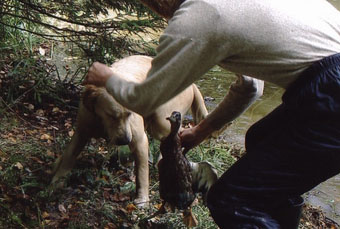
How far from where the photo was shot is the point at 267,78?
261 centimetres

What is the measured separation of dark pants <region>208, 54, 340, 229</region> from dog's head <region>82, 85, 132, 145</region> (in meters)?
1.34

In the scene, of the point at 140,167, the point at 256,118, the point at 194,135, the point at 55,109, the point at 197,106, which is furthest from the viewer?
the point at 256,118

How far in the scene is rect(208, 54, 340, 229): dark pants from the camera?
8.27ft

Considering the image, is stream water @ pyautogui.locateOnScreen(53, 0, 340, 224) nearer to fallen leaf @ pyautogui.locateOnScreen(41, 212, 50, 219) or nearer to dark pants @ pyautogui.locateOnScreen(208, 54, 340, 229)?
dark pants @ pyautogui.locateOnScreen(208, 54, 340, 229)

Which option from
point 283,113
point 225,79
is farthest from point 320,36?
point 225,79

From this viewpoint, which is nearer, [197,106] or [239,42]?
[239,42]

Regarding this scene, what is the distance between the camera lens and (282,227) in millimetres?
2920

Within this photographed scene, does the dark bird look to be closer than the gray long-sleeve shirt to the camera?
No

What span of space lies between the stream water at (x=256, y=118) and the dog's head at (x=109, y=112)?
2228 millimetres

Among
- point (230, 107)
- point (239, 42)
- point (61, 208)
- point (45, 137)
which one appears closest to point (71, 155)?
point (61, 208)

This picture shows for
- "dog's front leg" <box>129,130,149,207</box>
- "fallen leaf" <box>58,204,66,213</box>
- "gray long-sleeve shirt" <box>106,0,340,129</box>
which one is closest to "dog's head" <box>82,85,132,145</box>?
"dog's front leg" <box>129,130,149,207</box>

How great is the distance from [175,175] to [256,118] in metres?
3.79

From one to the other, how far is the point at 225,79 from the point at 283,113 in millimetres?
5291

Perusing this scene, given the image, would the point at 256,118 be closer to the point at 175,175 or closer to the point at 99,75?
the point at 175,175
